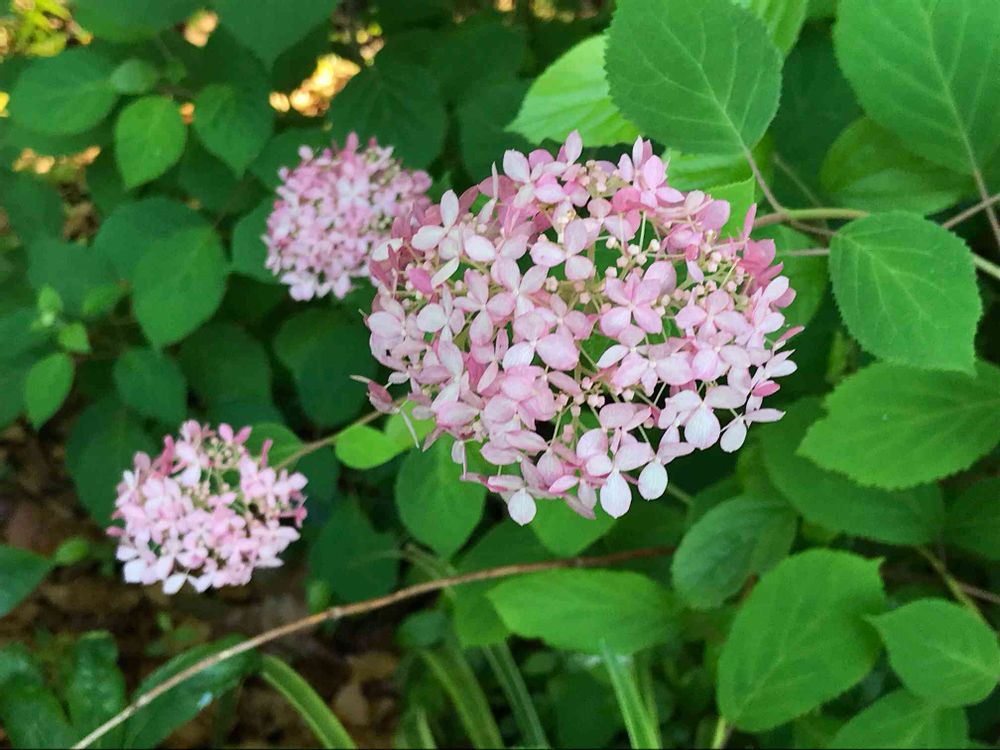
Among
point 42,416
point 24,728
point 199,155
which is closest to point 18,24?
point 199,155

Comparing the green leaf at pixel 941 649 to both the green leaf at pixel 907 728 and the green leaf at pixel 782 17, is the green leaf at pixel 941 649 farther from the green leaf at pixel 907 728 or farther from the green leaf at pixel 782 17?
the green leaf at pixel 782 17

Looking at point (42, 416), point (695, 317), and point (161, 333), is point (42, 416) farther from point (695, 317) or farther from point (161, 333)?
point (695, 317)

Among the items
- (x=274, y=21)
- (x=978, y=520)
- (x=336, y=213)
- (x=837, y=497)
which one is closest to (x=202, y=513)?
(x=336, y=213)

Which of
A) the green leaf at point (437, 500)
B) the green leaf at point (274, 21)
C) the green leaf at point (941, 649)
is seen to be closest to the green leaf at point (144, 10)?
the green leaf at point (274, 21)

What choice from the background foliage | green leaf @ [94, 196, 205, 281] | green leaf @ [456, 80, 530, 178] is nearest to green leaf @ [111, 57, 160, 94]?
the background foliage

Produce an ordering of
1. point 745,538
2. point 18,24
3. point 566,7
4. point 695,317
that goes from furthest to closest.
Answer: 1. point 566,7
2. point 18,24
3. point 745,538
4. point 695,317

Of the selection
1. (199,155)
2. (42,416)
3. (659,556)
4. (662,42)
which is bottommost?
(659,556)
